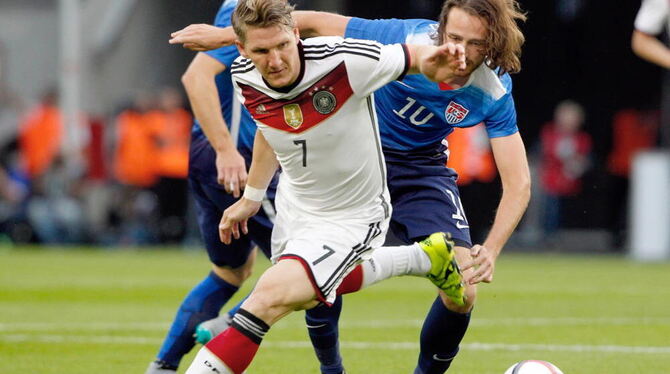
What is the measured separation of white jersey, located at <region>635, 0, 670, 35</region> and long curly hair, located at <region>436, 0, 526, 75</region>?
263 cm

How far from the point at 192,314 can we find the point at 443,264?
177 centimetres

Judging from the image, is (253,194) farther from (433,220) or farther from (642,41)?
(642,41)

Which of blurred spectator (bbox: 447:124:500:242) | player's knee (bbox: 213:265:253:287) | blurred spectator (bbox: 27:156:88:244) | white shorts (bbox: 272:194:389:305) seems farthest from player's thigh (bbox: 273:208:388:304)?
blurred spectator (bbox: 27:156:88:244)

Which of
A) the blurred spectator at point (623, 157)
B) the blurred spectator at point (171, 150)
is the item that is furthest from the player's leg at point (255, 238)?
the blurred spectator at point (623, 157)

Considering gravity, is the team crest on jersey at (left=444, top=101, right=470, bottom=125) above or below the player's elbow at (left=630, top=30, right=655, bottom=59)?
above

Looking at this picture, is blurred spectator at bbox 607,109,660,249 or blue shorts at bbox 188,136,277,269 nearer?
blue shorts at bbox 188,136,277,269

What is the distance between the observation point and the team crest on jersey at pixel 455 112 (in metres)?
6.13

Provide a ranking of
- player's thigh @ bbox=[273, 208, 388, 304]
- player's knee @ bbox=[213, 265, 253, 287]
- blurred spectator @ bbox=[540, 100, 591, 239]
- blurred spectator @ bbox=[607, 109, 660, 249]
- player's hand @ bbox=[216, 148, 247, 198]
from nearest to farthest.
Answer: player's thigh @ bbox=[273, 208, 388, 304], player's hand @ bbox=[216, 148, 247, 198], player's knee @ bbox=[213, 265, 253, 287], blurred spectator @ bbox=[540, 100, 591, 239], blurred spectator @ bbox=[607, 109, 660, 249]

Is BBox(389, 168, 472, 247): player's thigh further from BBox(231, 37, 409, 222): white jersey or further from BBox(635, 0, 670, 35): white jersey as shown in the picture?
BBox(635, 0, 670, 35): white jersey

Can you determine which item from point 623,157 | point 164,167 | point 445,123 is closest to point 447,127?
point 445,123

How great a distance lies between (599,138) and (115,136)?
7.65 metres

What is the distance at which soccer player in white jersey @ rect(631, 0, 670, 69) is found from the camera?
8.08m

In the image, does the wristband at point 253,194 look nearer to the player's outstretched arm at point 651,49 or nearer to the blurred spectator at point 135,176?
the player's outstretched arm at point 651,49

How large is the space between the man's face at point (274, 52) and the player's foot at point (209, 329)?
1.85 m
